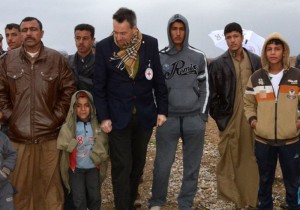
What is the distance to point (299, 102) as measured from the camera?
5.27m

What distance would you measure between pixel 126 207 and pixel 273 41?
275 centimetres

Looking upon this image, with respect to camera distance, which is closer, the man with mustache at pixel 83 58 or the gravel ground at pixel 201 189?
the man with mustache at pixel 83 58

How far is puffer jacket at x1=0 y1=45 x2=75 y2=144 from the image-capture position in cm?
494

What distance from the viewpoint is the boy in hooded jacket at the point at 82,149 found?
5.08m

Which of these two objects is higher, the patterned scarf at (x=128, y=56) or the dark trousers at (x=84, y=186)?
the patterned scarf at (x=128, y=56)

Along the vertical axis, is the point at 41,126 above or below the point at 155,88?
below

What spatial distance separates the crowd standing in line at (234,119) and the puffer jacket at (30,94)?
222 cm

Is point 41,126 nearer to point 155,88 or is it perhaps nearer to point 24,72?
point 24,72

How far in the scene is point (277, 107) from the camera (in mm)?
5184

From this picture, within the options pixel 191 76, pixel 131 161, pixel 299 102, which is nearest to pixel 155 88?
pixel 191 76

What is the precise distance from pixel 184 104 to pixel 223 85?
82cm

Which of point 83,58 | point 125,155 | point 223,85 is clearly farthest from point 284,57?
point 83,58

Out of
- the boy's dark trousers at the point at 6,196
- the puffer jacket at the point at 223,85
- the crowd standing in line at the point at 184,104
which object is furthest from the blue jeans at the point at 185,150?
the boy's dark trousers at the point at 6,196

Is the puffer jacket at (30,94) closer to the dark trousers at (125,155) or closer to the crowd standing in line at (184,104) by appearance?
the dark trousers at (125,155)
